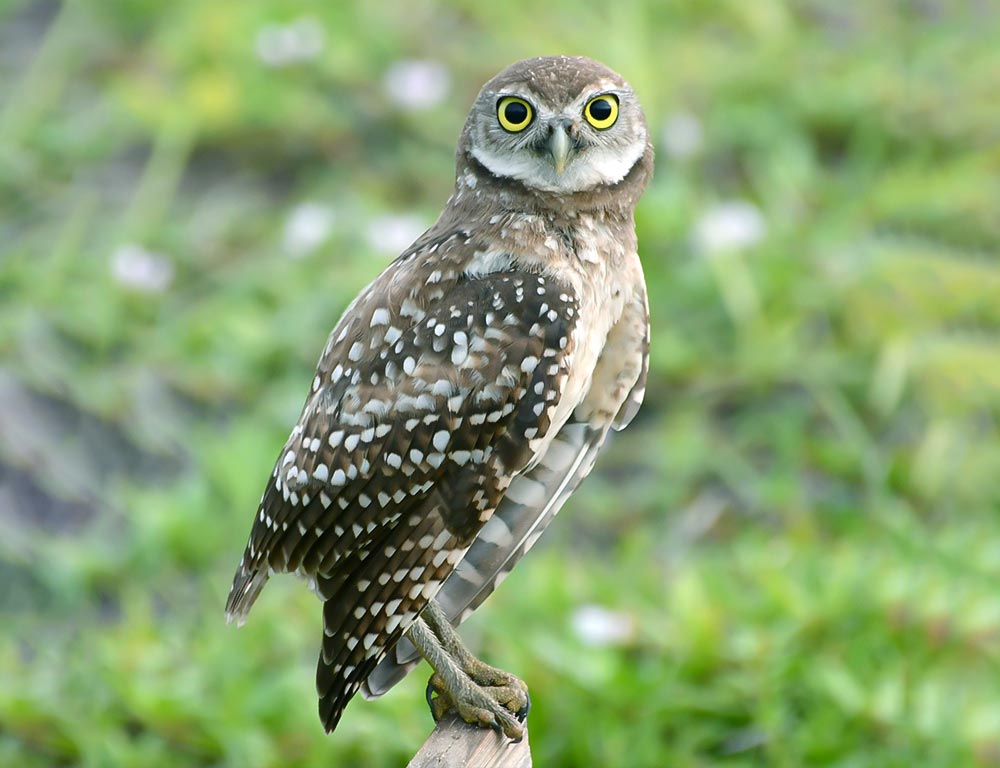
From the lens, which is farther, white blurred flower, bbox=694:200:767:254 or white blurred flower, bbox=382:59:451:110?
white blurred flower, bbox=382:59:451:110

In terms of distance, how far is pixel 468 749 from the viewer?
8.48 feet

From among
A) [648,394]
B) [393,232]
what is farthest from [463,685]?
[393,232]

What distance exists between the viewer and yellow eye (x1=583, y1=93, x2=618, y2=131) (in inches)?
102

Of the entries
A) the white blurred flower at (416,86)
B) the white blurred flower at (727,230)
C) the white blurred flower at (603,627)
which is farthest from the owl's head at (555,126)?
the white blurred flower at (416,86)

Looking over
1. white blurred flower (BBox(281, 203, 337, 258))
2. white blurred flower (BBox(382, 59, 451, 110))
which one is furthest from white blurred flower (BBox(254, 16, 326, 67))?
white blurred flower (BBox(281, 203, 337, 258))

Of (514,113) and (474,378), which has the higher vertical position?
(514,113)

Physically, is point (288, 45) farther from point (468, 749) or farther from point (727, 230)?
point (468, 749)

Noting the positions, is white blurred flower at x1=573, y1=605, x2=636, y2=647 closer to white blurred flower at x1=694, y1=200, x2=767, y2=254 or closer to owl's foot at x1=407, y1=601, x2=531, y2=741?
owl's foot at x1=407, y1=601, x2=531, y2=741

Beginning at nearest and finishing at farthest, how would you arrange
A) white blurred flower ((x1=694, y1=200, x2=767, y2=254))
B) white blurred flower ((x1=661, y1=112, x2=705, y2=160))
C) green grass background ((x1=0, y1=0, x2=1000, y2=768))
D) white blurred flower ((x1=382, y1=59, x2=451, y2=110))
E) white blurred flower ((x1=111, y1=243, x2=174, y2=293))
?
green grass background ((x1=0, y1=0, x2=1000, y2=768)) → white blurred flower ((x1=111, y1=243, x2=174, y2=293)) → white blurred flower ((x1=694, y1=200, x2=767, y2=254)) → white blurred flower ((x1=661, y1=112, x2=705, y2=160)) → white blurred flower ((x1=382, y1=59, x2=451, y2=110))

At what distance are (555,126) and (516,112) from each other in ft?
0.27

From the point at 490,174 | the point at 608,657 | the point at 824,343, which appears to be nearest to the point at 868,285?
the point at 824,343

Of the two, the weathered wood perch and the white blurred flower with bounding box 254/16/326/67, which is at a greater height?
the white blurred flower with bounding box 254/16/326/67

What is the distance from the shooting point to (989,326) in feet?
17.4

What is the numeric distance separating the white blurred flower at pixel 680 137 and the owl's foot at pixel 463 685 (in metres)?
3.45
